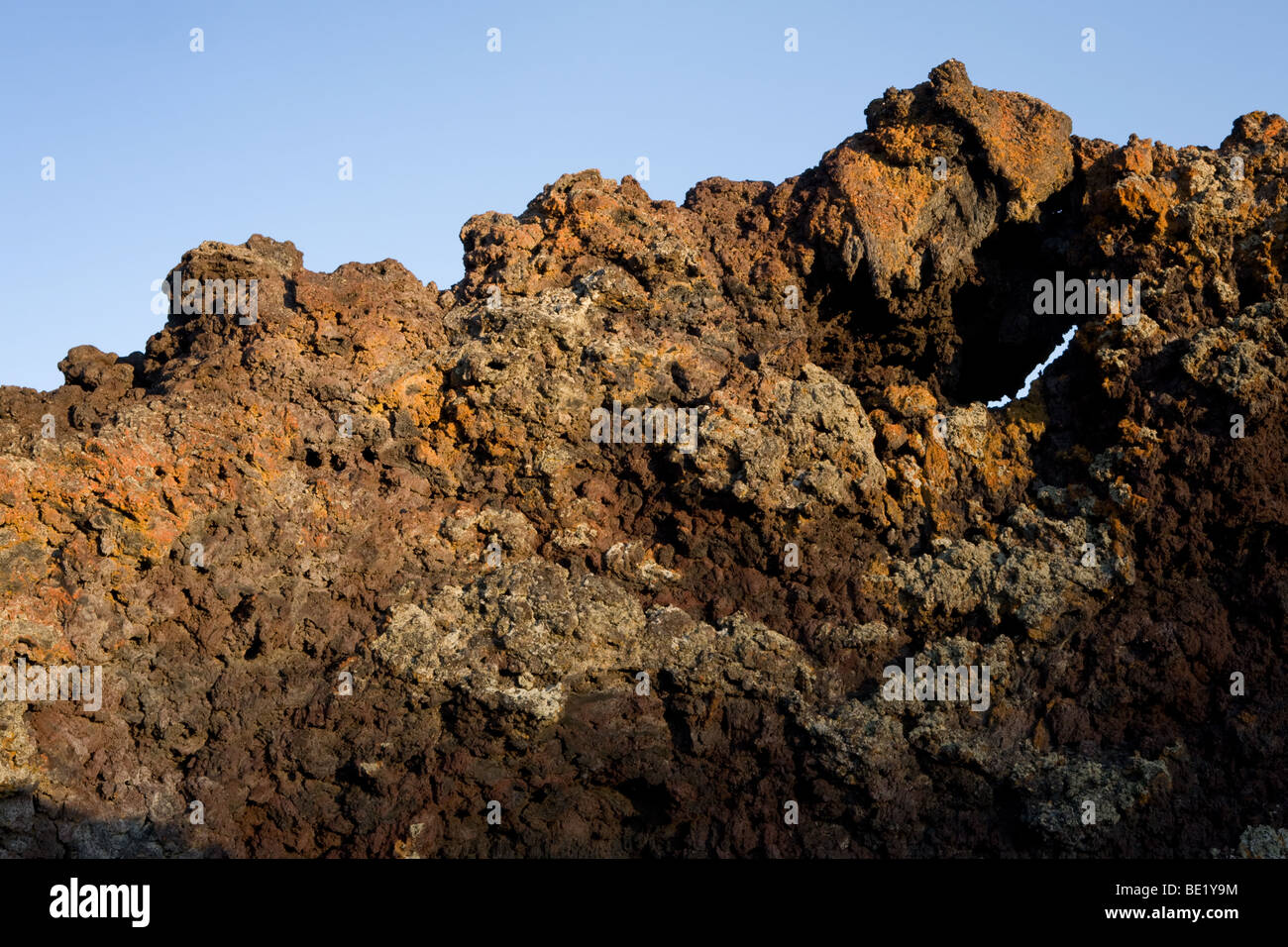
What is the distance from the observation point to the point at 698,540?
9.95m

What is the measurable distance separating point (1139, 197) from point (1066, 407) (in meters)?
1.96

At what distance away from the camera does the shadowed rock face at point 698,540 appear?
8805 mm

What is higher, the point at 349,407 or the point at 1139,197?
the point at 1139,197

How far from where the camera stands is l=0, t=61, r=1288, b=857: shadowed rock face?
8805mm

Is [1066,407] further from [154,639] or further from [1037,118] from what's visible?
[154,639]

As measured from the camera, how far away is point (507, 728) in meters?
9.05
